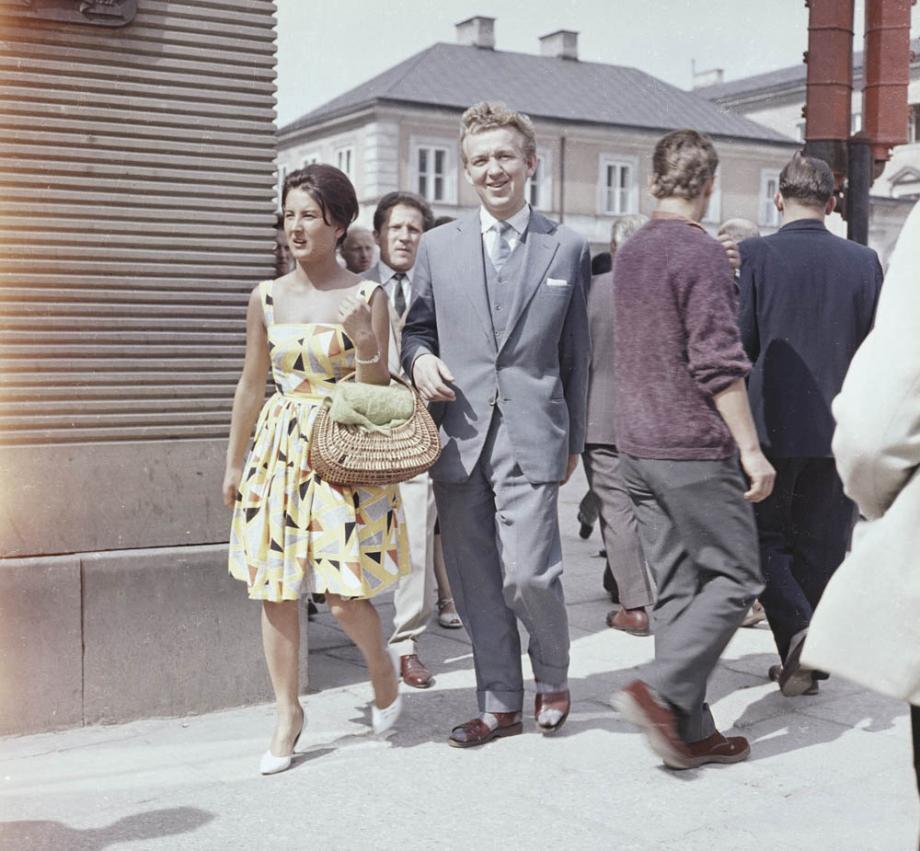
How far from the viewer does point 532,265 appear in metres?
4.62

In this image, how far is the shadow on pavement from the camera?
3645 millimetres

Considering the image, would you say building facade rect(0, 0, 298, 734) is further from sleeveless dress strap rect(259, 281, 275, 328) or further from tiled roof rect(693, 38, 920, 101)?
tiled roof rect(693, 38, 920, 101)

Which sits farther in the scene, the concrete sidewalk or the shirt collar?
the shirt collar

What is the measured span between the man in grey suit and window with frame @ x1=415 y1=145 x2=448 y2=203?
35.7 m

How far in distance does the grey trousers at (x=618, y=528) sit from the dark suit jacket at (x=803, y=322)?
1.17 m

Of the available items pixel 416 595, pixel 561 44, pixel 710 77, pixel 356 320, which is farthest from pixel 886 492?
pixel 710 77

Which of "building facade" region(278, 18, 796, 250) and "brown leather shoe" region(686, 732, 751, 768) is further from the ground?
"building facade" region(278, 18, 796, 250)

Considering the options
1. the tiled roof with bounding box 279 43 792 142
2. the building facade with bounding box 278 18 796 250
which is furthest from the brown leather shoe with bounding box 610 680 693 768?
the tiled roof with bounding box 279 43 792 142

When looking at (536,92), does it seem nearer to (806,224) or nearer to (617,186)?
(617,186)

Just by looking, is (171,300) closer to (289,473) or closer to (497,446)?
(289,473)

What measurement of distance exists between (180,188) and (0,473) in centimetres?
120

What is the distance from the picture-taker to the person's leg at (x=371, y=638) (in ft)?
14.5

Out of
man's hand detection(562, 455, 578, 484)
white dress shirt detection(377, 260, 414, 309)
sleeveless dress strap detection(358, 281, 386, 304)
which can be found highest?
white dress shirt detection(377, 260, 414, 309)

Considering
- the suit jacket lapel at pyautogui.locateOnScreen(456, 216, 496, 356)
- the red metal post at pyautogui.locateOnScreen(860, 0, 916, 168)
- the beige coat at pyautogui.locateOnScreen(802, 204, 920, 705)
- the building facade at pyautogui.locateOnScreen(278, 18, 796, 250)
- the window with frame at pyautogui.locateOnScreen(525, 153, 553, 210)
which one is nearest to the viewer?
the beige coat at pyautogui.locateOnScreen(802, 204, 920, 705)
